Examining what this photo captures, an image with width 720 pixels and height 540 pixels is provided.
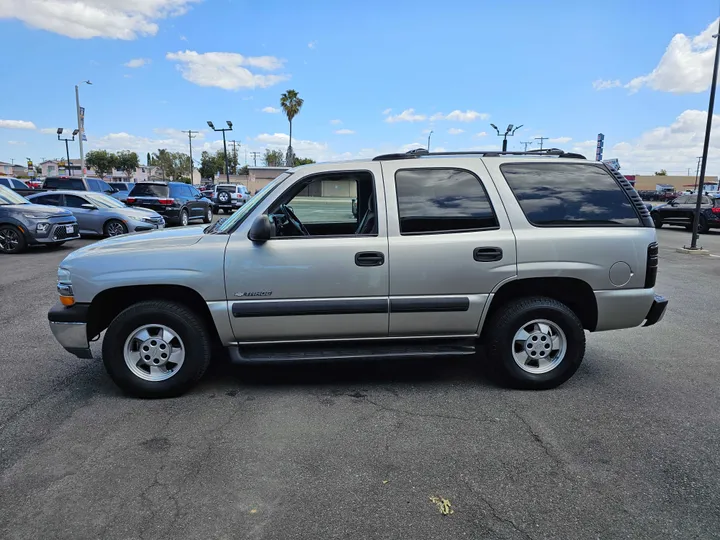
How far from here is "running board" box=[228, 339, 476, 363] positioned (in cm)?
375

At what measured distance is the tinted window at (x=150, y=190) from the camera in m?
17.8

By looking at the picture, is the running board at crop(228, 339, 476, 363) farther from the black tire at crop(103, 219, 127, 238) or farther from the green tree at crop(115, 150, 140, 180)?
the green tree at crop(115, 150, 140, 180)

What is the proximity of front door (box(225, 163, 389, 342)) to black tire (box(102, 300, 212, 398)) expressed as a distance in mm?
306

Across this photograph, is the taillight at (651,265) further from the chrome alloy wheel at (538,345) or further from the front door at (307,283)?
the front door at (307,283)

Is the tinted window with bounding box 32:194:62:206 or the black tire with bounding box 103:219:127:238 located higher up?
the tinted window with bounding box 32:194:62:206

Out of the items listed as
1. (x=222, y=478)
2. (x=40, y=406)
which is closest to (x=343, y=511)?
(x=222, y=478)

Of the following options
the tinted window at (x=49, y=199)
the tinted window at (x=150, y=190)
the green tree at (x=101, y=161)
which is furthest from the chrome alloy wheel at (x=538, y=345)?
the green tree at (x=101, y=161)

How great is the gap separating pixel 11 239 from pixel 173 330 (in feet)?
34.4

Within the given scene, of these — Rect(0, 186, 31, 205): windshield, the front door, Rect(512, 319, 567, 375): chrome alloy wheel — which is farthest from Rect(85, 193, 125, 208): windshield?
Rect(512, 319, 567, 375): chrome alloy wheel

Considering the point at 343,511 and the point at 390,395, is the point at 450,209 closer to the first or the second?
the point at 390,395

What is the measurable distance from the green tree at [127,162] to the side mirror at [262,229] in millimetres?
91810

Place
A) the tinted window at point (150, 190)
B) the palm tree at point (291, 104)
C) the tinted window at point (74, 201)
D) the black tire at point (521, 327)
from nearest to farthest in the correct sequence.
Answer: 1. the black tire at point (521, 327)
2. the tinted window at point (74, 201)
3. the tinted window at point (150, 190)
4. the palm tree at point (291, 104)

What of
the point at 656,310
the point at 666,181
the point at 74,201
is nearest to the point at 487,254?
the point at 656,310

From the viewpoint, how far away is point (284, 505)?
2562 mm
